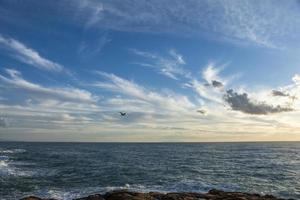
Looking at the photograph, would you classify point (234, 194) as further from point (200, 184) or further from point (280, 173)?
point (280, 173)

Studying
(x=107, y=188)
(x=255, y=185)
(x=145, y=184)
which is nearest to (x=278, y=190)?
(x=255, y=185)

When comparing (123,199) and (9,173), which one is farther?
(9,173)

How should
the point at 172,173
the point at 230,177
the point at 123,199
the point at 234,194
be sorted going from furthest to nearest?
the point at 172,173 < the point at 230,177 < the point at 234,194 < the point at 123,199

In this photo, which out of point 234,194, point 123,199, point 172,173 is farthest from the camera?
point 172,173

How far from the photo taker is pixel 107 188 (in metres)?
43.7

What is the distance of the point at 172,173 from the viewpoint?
59281mm

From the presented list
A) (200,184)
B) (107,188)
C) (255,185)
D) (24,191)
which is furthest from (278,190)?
(24,191)

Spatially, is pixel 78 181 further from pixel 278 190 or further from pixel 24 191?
pixel 278 190

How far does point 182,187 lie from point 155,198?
12.6 meters

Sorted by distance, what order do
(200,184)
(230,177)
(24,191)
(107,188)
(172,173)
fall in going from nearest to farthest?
(24,191) → (107,188) → (200,184) → (230,177) → (172,173)

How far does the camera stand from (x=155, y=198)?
32688 millimetres

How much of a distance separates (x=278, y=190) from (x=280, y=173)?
1772cm

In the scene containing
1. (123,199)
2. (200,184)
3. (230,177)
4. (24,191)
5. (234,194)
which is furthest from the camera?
(230,177)

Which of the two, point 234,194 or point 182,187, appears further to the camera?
point 182,187
